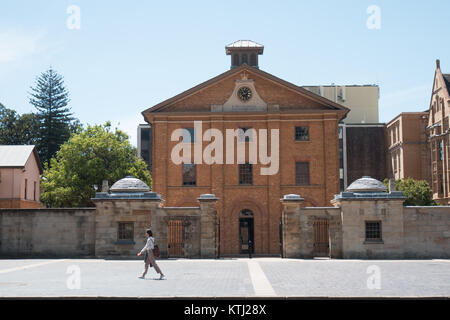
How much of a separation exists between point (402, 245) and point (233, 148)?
1453 cm

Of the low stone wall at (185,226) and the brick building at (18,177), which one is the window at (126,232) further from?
the brick building at (18,177)

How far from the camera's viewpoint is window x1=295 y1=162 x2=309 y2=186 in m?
41.2

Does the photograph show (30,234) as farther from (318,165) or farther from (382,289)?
(382,289)

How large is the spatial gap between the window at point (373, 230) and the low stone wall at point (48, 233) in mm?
14872

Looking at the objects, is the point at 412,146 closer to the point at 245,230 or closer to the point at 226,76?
the point at 226,76

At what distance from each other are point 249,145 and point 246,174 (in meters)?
2.07

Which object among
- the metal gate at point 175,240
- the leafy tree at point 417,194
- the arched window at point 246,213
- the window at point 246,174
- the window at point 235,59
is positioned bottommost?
the metal gate at point 175,240

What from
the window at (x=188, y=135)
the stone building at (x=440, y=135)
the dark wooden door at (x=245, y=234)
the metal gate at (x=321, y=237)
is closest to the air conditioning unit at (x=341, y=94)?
the stone building at (x=440, y=135)

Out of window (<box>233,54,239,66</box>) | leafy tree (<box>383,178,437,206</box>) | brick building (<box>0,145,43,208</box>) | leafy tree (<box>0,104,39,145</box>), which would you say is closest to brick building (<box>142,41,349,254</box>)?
window (<box>233,54,239,66</box>)

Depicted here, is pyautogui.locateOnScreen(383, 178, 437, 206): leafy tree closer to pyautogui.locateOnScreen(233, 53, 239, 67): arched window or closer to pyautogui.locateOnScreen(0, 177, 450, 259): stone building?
pyautogui.locateOnScreen(233, 53, 239, 67): arched window

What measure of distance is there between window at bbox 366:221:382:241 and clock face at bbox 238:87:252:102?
1454cm

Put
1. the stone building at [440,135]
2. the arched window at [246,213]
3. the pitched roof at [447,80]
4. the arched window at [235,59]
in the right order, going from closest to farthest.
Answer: the arched window at [246,213], the arched window at [235,59], the stone building at [440,135], the pitched roof at [447,80]

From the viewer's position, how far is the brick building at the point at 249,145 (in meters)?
40.7
